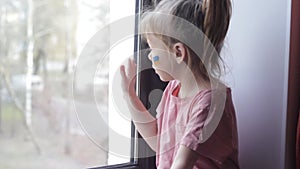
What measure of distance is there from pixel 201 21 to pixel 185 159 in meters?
0.26

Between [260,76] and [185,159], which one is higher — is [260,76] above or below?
above

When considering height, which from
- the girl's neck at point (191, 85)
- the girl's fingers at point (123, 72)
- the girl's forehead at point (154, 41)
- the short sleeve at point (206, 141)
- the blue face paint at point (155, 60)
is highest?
the girl's forehead at point (154, 41)

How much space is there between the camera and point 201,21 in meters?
0.84

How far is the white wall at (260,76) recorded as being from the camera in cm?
94

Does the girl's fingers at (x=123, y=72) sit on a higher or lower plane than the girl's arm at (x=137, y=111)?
higher

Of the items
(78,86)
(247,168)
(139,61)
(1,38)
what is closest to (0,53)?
(1,38)

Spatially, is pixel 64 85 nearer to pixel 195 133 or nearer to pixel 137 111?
pixel 137 111

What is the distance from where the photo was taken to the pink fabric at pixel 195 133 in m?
0.81

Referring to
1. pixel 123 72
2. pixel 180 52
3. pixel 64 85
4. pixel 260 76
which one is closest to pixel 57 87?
pixel 64 85

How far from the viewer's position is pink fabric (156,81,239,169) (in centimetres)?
81

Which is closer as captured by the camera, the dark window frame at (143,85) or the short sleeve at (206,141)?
the short sleeve at (206,141)

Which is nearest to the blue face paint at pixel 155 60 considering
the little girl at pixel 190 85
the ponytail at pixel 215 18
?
the little girl at pixel 190 85

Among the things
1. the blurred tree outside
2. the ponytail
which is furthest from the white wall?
the blurred tree outside

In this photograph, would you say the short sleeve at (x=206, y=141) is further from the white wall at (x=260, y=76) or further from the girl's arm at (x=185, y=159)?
the white wall at (x=260, y=76)
